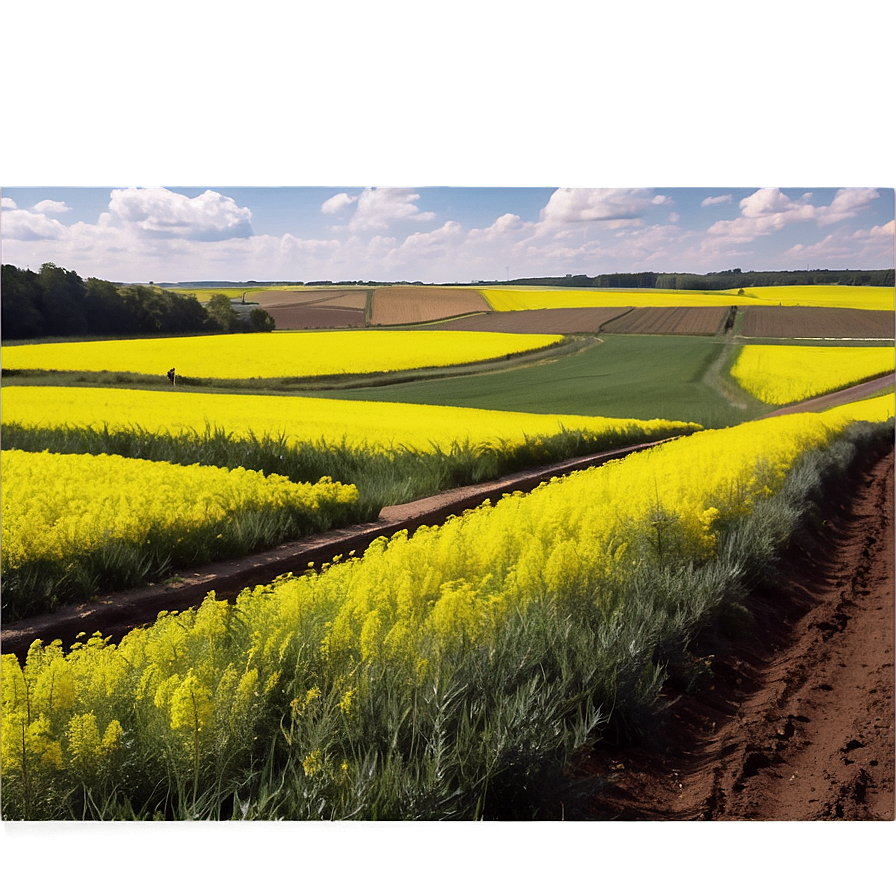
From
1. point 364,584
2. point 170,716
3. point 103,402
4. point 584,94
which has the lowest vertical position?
point 170,716

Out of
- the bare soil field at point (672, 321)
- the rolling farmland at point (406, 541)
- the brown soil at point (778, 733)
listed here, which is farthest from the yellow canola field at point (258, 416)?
the brown soil at point (778, 733)

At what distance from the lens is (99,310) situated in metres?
4.52

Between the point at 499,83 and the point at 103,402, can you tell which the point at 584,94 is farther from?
the point at 103,402

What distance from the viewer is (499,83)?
399cm

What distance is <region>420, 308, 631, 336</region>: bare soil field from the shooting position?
5383 mm

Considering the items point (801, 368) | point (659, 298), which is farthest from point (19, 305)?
point (801, 368)

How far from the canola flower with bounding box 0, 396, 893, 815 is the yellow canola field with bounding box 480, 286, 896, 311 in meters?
1.10

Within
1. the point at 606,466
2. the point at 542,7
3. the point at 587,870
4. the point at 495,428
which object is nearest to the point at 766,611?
the point at 606,466

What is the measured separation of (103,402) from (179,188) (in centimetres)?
132

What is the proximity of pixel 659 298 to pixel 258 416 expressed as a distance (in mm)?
2465

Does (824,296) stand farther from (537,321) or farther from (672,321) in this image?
(537,321)

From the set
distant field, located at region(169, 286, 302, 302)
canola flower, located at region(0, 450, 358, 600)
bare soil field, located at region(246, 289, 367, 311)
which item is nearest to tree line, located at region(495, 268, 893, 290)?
bare soil field, located at region(246, 289, 367, 311)

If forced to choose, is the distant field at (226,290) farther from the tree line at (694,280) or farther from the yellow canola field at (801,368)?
the yellow canola field at (801,368)

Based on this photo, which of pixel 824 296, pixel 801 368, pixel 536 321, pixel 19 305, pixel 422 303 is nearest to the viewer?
pixel 19 305
